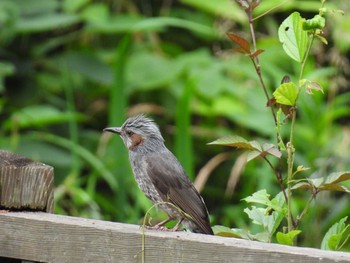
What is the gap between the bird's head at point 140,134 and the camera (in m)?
3.99

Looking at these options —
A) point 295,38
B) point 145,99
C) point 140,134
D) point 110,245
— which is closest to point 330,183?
point 295,38

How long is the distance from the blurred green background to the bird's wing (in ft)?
4.16

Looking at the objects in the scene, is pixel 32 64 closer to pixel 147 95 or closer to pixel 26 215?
pixel 147 95

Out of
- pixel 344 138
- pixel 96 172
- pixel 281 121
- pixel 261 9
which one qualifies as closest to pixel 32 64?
pixel 96 172

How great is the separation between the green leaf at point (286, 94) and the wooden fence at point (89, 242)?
0.51m

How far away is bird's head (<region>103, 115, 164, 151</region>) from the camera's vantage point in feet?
13.1

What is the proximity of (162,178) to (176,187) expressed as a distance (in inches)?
4.4

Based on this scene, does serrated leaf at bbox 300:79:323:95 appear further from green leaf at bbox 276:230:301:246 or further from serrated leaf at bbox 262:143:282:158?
green leaf at bbox 276:230:301:246

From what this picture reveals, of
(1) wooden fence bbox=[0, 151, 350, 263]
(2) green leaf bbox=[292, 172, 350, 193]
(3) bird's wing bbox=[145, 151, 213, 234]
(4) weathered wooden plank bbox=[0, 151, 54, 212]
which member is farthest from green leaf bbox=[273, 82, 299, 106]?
(3) bird's wing bbox=[145, 151, 213, 234]

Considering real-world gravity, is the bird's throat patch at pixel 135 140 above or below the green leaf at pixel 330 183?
above

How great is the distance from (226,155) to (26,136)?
4.57 ft

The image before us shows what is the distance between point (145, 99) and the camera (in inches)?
263

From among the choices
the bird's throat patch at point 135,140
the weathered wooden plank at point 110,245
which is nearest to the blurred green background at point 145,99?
the bird's throat patch at point 135,140

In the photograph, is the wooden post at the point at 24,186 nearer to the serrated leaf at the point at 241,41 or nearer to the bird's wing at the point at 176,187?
the serrated leaf at the point at 241,41
